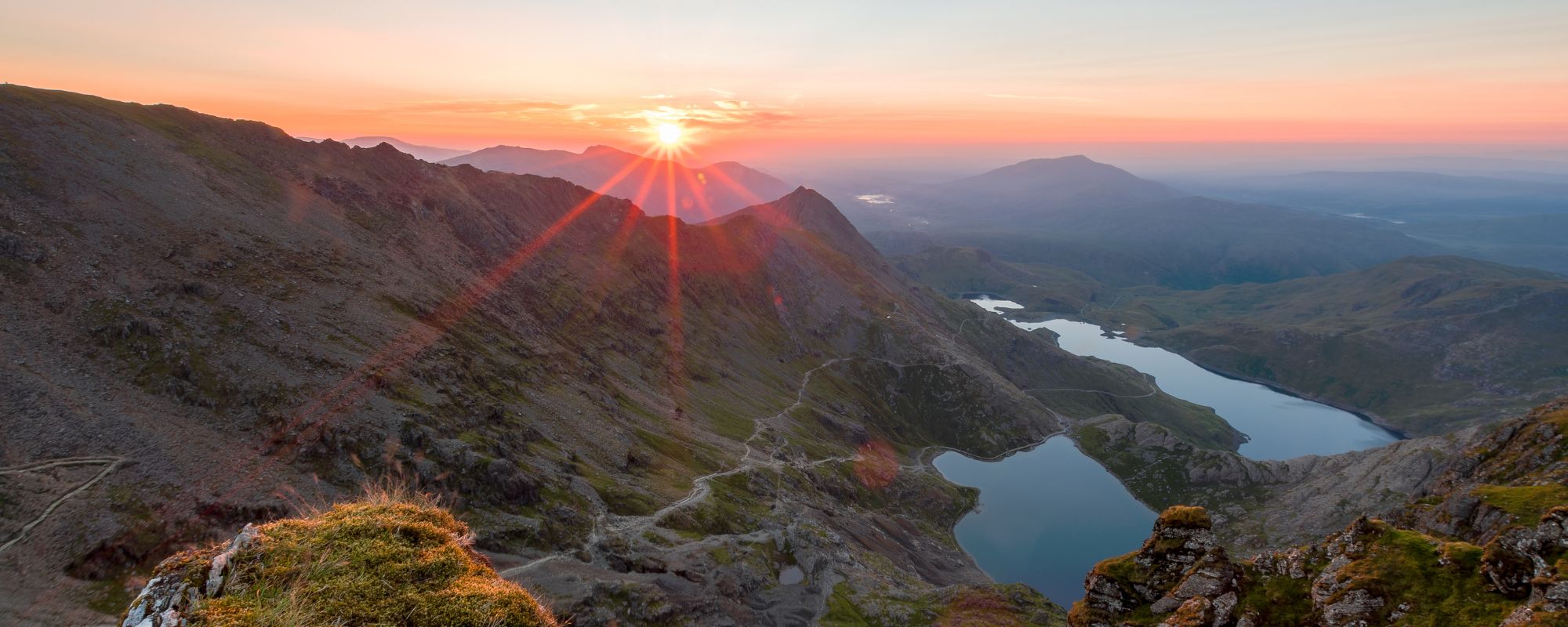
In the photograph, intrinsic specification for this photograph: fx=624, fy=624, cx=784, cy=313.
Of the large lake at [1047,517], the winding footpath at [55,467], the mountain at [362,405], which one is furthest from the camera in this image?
the large lake at [1047,517]

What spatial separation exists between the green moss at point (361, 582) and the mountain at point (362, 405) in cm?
3167

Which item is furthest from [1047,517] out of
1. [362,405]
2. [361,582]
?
[361,582]

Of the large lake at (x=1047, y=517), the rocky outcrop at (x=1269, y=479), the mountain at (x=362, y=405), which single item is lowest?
the large lake at (x=1047, y=517)

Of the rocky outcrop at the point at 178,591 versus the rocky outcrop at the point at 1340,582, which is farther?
the rocky outcrop at the point at 1340,582

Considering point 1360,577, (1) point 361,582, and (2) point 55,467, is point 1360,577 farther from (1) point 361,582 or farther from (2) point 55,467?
(2) point 55,467

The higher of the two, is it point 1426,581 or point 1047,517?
point 1426,581

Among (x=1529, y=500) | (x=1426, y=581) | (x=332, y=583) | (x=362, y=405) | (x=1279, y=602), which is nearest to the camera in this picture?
(x=332, y=583)

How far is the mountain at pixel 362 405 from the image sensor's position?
48.2 m

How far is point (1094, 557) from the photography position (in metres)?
135

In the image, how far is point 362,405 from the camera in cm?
6681

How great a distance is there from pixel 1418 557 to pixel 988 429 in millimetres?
165227

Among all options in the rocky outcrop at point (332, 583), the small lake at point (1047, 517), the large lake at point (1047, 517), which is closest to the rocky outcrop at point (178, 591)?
the rocky outcrop at point (332, 583)

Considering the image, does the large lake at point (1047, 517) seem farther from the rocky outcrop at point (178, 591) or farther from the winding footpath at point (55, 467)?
the rocky outcrop at point (178, 591)

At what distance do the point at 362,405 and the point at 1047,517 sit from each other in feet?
474
